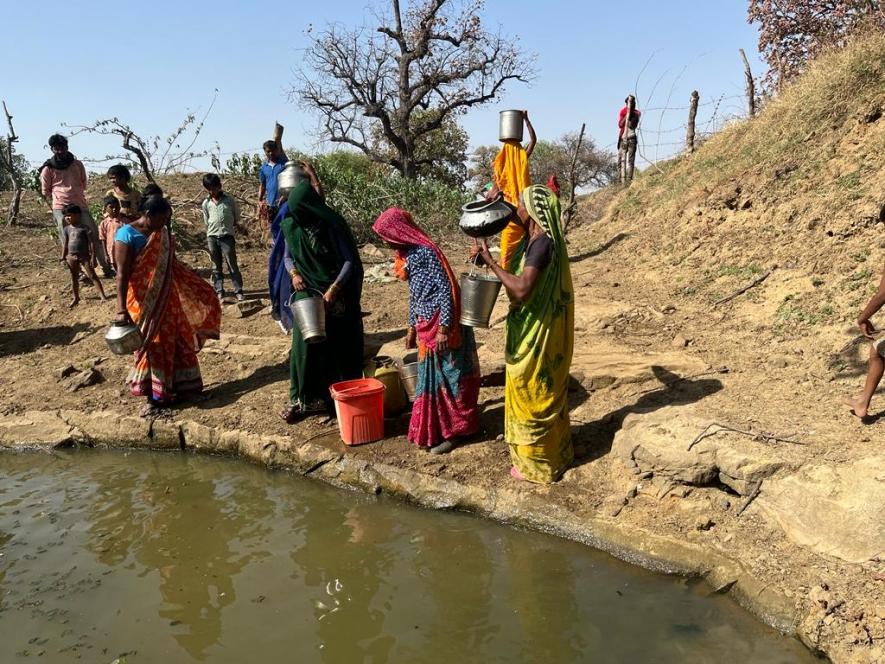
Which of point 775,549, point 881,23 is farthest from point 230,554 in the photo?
point 881,23

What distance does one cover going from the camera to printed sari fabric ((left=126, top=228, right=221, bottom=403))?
5020mm

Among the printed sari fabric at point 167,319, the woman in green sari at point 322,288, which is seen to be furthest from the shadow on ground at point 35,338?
the woman in green sari at point 322,288

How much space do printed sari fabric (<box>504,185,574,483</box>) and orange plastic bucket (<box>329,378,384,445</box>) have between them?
1.00 m

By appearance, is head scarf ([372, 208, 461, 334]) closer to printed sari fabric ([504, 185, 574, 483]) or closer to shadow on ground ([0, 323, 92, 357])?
printed sari fabric ([504, 185, 574, 483])

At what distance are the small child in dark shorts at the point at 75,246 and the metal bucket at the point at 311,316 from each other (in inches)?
190

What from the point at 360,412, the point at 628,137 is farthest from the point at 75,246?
the point at 628,137

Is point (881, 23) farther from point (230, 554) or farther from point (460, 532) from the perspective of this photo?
point (230, 554)

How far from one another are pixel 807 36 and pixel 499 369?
12.6 metres

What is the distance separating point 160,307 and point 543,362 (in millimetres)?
3183

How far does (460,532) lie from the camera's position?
3.59 m

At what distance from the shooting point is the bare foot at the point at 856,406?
3.43 meters

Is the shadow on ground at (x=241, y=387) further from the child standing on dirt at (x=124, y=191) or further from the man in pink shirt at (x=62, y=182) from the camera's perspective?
the man in pink shirt at (x=62, y=182)

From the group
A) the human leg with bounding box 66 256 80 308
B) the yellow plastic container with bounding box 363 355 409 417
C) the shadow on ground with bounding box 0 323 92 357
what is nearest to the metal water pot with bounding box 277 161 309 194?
the yellow plastic container with bounding box 363 355 409 417

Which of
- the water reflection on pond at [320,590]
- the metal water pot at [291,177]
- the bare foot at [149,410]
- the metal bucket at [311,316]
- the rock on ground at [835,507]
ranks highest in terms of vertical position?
the metal water pot at [291,177]
